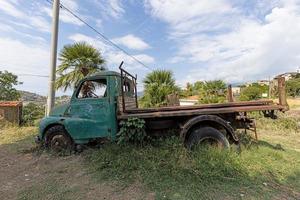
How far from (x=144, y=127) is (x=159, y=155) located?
823mm

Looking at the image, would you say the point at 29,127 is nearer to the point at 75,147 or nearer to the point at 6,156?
the point at 6,156

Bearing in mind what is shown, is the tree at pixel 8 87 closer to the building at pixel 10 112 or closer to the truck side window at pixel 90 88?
the building at pixel 10 112

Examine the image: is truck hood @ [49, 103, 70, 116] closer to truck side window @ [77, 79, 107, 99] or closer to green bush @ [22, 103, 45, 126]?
truck side window @ [77, 79, 107, 99]

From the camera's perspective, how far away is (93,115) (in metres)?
5.77

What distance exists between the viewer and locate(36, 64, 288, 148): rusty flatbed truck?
522 cm

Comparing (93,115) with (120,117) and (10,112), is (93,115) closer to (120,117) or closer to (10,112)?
(120,117)

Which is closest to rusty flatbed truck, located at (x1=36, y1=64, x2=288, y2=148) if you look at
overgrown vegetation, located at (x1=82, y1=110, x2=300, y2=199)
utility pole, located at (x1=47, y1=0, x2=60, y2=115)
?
overgrown vegetation, located at (x1=82, y1=110, x2=300, y2=199)

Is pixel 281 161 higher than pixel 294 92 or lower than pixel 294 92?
lower

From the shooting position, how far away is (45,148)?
6.18 m

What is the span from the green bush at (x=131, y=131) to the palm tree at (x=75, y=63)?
4.16 m

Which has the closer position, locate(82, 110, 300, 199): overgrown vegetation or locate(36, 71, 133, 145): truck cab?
locate(82, 110, 300, 199): overgrown vegetation

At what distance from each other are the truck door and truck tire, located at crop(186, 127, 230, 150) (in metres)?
1.82

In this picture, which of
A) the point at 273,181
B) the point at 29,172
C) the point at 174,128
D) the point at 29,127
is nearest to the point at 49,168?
the point at 29,172

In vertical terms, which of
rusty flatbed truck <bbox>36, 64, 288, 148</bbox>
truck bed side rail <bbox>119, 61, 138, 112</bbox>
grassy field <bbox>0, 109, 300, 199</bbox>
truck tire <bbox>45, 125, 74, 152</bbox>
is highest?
truck bed side rail <bbox>119, 61, 138, 112</bbox>
